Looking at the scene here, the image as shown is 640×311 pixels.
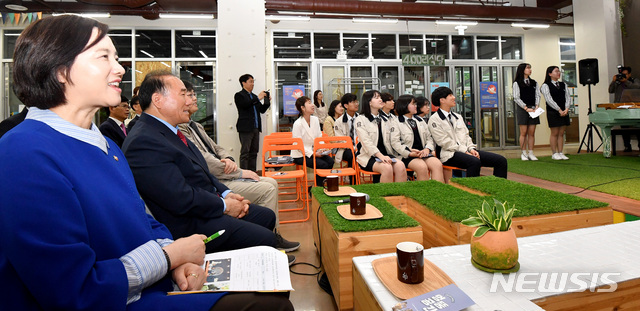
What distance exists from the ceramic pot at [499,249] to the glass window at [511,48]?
9505 millimetres

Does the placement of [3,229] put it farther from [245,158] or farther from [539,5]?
[539,5]

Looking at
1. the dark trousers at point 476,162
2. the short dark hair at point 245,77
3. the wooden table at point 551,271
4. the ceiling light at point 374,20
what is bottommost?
the wooden table at point 551,271

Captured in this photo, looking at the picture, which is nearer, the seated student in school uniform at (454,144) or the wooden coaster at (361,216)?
the wooden coaster at (361,216)

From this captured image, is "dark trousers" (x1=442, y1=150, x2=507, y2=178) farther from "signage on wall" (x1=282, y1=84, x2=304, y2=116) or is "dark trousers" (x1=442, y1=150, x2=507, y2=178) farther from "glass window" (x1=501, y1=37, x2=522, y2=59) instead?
"glass window" (x1=501, y1=37, x2=522, y2=59)

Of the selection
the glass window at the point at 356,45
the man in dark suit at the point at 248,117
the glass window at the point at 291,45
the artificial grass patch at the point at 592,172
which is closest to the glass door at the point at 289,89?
the glass window at the point at 291,45

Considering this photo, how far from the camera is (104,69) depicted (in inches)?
36.6

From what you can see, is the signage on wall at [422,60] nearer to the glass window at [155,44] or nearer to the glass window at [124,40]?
the glass window at [155,44]

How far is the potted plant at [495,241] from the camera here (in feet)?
3.68

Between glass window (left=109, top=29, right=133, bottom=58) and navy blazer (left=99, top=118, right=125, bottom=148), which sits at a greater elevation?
glass window (left=109, top=29, right=133, bottom=58)

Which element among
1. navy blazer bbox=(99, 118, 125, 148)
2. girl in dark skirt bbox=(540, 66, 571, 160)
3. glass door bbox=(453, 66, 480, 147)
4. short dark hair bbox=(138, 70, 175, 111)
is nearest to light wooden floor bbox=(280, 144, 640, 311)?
short dark hair bbox=(138, 70, 175, 111)

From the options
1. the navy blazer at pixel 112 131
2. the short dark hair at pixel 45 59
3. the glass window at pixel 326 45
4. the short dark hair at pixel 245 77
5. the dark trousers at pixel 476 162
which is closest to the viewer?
the short dark hair at pixel 45 59

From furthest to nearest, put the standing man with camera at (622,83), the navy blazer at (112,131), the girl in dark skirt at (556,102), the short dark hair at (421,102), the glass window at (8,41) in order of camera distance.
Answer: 1. the glass window at (8,41)
2. the standing man with camera at (622,83)
3. the girl in dark skirt at (556,102)
4. the short dark hair at (421,102)
5. the navy blazer at (112,131)

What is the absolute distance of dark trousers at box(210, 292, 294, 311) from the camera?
944 millimetres

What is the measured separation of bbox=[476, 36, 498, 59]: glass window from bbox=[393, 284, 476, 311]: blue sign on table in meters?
9.41
